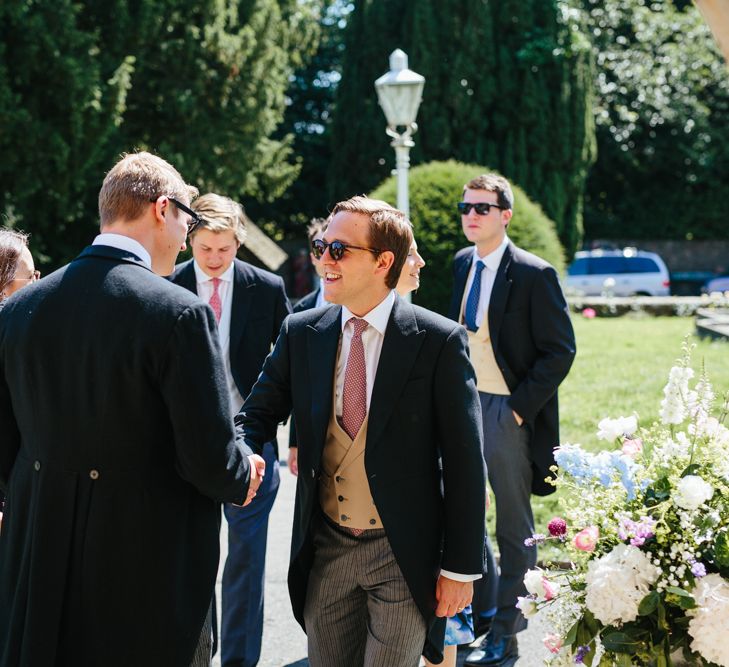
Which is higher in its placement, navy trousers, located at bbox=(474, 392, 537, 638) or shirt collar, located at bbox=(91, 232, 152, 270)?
shirt collar, located at bbox=(91, 232, 152, 270)

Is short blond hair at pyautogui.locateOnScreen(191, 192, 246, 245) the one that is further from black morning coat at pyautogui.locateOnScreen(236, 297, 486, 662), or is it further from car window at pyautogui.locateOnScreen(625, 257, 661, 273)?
car window at pyautogui.locateOnScreen(625, 257, 661, 273)

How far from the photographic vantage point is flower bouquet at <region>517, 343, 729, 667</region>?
2504 mm

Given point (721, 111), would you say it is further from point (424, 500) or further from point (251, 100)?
point (424, 500)

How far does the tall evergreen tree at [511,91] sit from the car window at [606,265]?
235cm

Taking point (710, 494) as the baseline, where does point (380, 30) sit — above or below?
above

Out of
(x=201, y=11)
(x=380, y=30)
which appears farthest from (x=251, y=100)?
(x=380, y=30)

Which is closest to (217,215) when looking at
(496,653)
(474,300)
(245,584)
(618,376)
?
(474,300)

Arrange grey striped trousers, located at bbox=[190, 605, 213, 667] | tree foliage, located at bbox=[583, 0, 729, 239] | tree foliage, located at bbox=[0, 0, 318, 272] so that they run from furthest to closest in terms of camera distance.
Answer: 1. tree foliage, located at bbox=[583, 0, 729, 239]
2. tree foliage, located at bbox=[0, 0, 318, 272]
3. grey striped trousers, located at bbox=[190, 605, 213, 667]

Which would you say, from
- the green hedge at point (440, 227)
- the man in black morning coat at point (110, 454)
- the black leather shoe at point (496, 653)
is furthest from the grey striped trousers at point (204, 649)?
the green hedge at point (440, 227)

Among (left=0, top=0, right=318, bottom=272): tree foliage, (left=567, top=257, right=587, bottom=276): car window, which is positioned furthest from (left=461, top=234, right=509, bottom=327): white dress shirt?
(left=567, top=257, right=587, bottom=276): car window

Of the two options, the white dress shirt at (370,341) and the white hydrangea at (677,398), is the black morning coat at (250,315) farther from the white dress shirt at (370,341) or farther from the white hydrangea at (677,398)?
the white hydrangea at (677,398)

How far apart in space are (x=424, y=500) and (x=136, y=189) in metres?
1.33

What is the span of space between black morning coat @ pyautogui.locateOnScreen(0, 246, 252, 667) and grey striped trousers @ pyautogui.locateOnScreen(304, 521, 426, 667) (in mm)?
583

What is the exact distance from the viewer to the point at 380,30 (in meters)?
26.9
